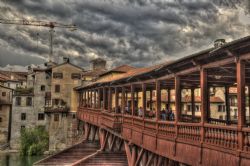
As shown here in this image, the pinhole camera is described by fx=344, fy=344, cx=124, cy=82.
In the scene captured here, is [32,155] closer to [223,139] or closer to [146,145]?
[146,145]

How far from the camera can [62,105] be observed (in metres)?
62.2

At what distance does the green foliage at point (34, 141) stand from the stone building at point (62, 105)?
1169 millimetres

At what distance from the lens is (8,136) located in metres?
65.2

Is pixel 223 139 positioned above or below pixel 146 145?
above

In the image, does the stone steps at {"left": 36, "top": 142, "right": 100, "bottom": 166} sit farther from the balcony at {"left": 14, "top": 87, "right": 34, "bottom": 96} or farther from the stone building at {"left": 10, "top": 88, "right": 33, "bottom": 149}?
the balcony at {"left": 14, "top": 87, "right": 34, "bottom": 96}

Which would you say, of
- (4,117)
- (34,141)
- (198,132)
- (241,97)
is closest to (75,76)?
Result: (34,141)

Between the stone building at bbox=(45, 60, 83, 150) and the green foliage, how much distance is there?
3.84 feet

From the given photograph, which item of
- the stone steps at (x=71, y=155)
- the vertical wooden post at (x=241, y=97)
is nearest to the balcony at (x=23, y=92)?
the stone steps at (x=71, y=155)

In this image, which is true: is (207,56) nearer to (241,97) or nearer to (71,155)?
(241,97)

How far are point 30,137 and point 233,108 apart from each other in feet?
113

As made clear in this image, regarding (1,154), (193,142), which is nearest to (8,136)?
(1,154)

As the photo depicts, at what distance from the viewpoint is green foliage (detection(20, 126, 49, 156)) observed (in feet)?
188

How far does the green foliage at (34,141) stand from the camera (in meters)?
57.2

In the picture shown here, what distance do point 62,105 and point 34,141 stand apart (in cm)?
799
